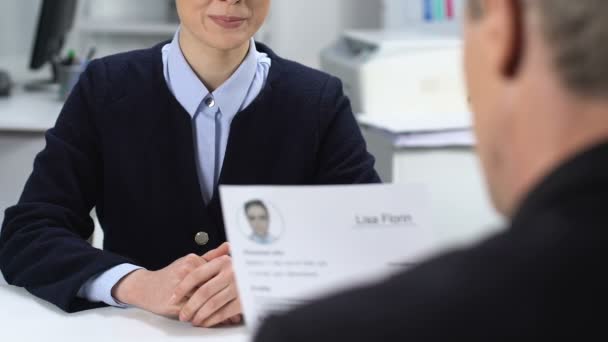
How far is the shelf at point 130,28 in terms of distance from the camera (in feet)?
12.6

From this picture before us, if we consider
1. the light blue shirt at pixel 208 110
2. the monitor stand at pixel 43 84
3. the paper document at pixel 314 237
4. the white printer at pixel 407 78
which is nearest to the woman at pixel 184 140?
the light blue shirt at pixel 208 110

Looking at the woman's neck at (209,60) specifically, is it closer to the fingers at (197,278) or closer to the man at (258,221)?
the fingers at (197,278)

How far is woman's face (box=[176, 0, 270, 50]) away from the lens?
1.50 m

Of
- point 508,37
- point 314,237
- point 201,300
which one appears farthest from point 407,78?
point 508,37

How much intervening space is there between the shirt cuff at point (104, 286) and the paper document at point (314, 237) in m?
0.36

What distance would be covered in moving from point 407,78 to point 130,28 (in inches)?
55.5

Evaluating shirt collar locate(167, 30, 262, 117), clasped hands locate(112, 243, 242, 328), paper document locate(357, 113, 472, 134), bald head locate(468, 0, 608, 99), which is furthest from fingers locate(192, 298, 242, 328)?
paper document locate(357, 113, 472, 134)

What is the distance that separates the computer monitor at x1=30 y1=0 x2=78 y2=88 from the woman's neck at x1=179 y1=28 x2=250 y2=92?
172cm

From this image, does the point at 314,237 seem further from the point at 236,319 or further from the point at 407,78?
the point at 407,78

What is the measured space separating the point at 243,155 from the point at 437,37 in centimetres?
175

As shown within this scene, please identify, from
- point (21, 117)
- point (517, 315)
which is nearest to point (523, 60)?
point (517, 315)

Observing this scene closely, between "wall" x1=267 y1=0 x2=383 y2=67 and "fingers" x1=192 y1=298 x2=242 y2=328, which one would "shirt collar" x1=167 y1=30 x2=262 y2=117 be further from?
"wall" x1=267 y1=0 x2=383 y2=67

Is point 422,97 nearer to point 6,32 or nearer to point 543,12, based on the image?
point 6,32

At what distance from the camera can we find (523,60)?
1.73ft
